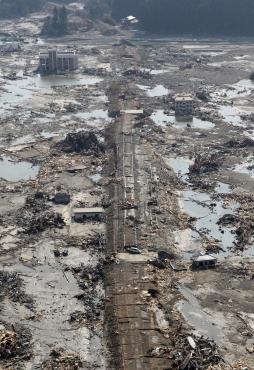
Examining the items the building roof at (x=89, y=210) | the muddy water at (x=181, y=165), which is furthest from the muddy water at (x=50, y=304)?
the muddy water at (x=181, y=165)

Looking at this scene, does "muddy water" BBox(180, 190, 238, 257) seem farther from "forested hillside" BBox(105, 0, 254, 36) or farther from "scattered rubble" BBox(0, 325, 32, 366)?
"forested hillside" BBox(105, 0, 254, 36)

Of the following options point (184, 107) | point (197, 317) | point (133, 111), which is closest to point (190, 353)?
point (197, 317)

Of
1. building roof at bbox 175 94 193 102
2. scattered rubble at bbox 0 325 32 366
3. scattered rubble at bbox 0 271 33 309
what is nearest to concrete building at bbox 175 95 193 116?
building roof at bbox 175 94 193 102

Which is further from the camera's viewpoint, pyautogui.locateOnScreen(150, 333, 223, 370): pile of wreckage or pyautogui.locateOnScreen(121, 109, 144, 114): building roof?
pyautogui.locateOnScreen(121, 109, 144, 114): building roof

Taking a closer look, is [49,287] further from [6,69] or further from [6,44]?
[6,44]

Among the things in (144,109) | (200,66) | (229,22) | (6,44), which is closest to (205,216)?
(144,109)

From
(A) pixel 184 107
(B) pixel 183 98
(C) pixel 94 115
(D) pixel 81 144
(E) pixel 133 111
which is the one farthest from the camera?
(B) pixel 183 98

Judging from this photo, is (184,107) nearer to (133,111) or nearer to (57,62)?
(133,111)
